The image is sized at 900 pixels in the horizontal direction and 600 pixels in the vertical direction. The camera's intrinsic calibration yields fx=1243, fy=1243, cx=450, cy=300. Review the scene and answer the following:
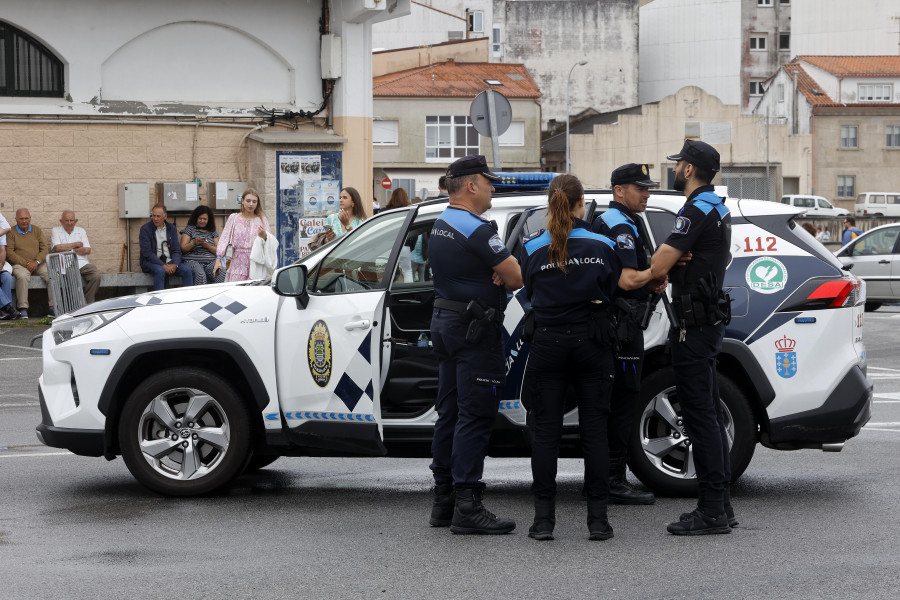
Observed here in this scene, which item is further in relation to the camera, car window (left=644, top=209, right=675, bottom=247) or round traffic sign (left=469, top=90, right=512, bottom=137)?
round traffic sign (left=469, top=90, right=512, bottom=137)

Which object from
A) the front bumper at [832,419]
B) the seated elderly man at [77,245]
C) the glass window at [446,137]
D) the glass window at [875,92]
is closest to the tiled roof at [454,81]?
the glass window at [446,137]

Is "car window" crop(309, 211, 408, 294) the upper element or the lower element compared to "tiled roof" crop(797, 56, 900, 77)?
lower

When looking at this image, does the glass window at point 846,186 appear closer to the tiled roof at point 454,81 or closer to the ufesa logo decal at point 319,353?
the tiled roof at point 454,81

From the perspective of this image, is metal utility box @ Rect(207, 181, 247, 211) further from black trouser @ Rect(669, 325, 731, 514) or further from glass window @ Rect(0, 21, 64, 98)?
black trouser @ Rect(669, 325, 731, 514)

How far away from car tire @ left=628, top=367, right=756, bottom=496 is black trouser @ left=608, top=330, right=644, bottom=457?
0.19 metres

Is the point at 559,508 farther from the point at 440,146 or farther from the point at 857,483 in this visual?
the point at 440,146

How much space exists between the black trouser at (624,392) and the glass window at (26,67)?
1339 centimetres

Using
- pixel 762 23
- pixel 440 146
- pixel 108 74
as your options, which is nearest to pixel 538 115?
pixel 440 146

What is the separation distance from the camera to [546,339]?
6.07 metres

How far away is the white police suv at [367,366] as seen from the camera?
6801 millimetres

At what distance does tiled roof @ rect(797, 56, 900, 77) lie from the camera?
71.0 m

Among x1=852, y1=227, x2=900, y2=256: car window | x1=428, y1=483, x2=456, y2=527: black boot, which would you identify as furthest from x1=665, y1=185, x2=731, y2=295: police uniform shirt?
x1=852, y1=227, x2=900, y2=256: car window

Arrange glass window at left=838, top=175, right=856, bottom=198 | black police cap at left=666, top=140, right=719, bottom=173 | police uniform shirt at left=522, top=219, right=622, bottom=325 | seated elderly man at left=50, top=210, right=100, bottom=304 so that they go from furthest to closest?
glass window at left=838, top=175, right=856, bottom=198, seated elderly man at left=50, top=210, right=100, bottom=304, black police cap at left=666, top=140, right=719, bottom=173, police uniform shirt at left=522, top=219, right=622, bottom=325

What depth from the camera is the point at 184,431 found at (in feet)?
23.0
